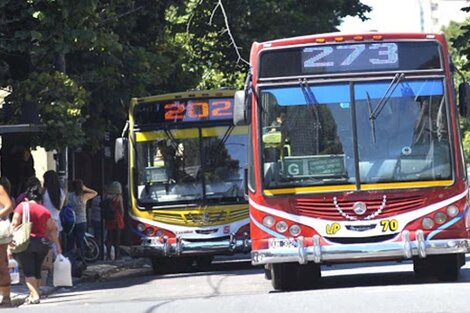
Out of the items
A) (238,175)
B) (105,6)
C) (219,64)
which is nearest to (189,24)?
(219,64)

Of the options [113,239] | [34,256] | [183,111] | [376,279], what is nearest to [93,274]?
[183,111]

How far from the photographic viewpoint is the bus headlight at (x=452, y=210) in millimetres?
12500

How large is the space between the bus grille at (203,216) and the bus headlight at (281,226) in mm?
5735

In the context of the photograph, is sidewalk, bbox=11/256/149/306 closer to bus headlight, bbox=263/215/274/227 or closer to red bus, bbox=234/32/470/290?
bus headlight, bbox=263/215/274/227

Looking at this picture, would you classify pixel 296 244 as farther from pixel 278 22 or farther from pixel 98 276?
pixel 278 22

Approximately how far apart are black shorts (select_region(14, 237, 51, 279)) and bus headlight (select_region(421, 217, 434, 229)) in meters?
5.24

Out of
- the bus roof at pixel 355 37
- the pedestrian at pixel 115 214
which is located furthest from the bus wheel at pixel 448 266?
the pedestrian at pixel 115 214

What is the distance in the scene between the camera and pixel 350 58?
12938 millimetres

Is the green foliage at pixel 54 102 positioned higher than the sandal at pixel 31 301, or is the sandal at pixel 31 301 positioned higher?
the green foliage at pixel 54 102

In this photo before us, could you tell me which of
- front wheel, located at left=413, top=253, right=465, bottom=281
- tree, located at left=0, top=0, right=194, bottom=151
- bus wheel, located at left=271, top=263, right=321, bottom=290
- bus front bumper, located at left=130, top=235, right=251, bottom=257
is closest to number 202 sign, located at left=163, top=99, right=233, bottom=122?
tree, located at left=0, top=0, right=194, bottom=151

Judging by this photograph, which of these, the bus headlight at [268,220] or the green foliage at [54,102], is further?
the green foliage at [54,102]

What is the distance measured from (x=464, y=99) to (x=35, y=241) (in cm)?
609

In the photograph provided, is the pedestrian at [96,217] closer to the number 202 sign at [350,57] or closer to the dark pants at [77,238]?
the dark pants at [77,238]

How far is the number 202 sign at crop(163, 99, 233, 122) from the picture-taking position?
1873 cm
